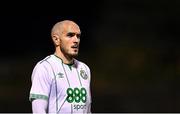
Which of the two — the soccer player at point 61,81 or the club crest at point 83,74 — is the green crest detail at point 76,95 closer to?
the soccer player at point 61,81

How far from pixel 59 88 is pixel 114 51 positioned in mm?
5338

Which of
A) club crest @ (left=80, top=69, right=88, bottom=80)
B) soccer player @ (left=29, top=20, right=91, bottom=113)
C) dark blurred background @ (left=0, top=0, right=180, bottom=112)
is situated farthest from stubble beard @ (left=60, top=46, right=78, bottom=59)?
dark blurred background @ (left=0, top=0, right=180, bottom=112)

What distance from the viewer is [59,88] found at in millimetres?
4453

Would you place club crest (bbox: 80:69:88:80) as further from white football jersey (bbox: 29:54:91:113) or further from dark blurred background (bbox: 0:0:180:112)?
Result: dark blurred background (bbox: 0:0:180:112)

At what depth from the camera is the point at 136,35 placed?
991 centimetres

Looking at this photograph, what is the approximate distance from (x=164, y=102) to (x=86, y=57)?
5.08ft

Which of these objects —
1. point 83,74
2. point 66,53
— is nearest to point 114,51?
point 83,74

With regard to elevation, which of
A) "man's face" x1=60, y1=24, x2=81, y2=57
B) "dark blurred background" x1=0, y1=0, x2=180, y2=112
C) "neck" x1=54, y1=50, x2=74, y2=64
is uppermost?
"man's face" x1=60, y1=24, x2=81, y2=57

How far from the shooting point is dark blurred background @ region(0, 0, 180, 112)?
9.38 metres

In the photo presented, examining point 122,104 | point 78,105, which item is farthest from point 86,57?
point 78,105

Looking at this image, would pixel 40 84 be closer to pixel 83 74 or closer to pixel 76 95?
pixel 76 95

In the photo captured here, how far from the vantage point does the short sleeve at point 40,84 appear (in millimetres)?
4367

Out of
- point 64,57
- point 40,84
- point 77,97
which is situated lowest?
point 77,97

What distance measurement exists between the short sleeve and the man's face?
10.4 inches
